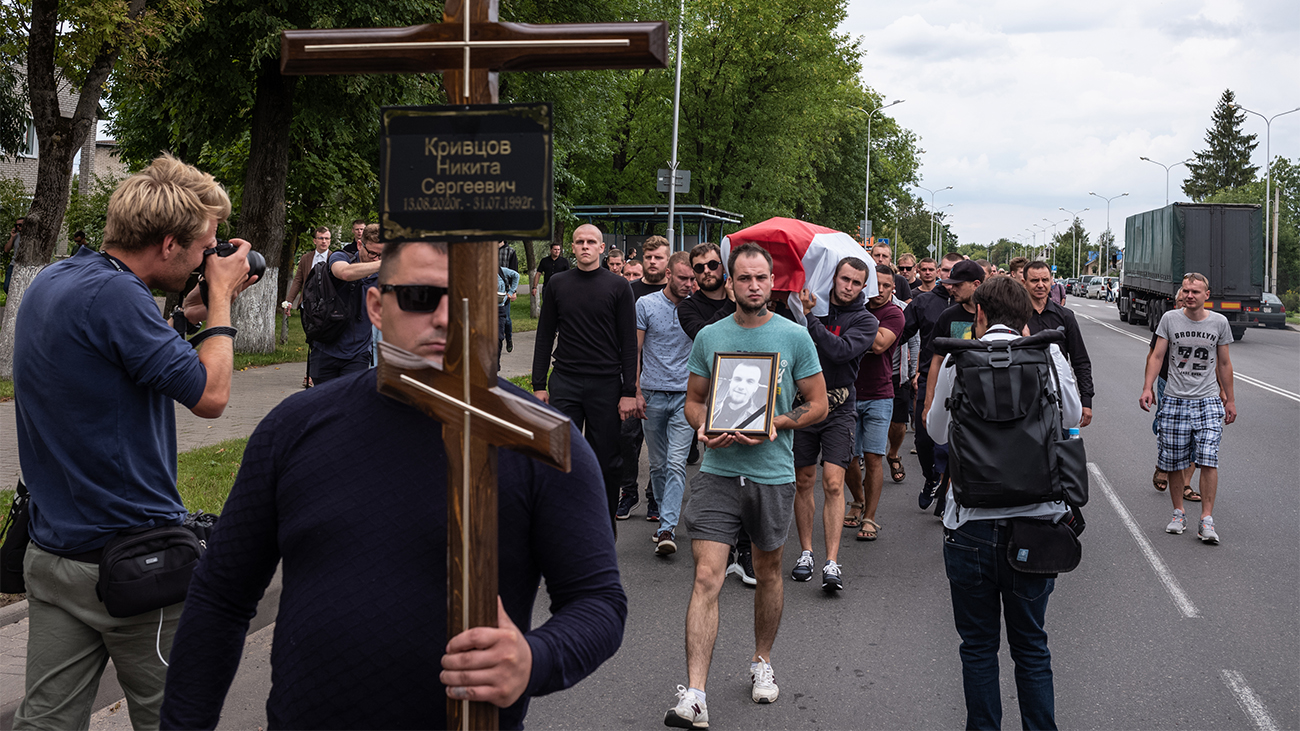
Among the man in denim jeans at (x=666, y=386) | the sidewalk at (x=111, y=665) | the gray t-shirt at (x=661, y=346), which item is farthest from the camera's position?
the gray t-shirt at (x=661, y=346)

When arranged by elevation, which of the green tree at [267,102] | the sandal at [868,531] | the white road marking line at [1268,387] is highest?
the green tree at [267,102]

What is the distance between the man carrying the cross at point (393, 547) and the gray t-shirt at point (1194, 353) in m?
7.45

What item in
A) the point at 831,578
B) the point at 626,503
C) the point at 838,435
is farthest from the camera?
the point at 626,503

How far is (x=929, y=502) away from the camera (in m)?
8.85

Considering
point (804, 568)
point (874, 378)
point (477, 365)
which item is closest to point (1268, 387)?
point (874, 378)

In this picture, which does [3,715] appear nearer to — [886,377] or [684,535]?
[684,535]

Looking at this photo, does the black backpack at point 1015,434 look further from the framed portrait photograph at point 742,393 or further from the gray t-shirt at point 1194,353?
the gray t-shirt at point 1194,353

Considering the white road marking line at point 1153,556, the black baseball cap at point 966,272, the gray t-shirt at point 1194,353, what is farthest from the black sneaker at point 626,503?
the gray t-shirt at point 1194,353

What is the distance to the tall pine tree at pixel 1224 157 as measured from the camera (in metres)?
90.8

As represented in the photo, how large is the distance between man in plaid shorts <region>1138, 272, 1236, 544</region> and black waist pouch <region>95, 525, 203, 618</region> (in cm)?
724

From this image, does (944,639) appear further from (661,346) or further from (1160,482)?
(1160,482)

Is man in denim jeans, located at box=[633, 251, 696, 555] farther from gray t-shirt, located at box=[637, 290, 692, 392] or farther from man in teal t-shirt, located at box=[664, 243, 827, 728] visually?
man in teal t-shirt, located at box=[664, 243, 827, 728]

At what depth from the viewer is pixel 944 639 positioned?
18.3ft

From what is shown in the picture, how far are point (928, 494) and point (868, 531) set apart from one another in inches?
47.5
